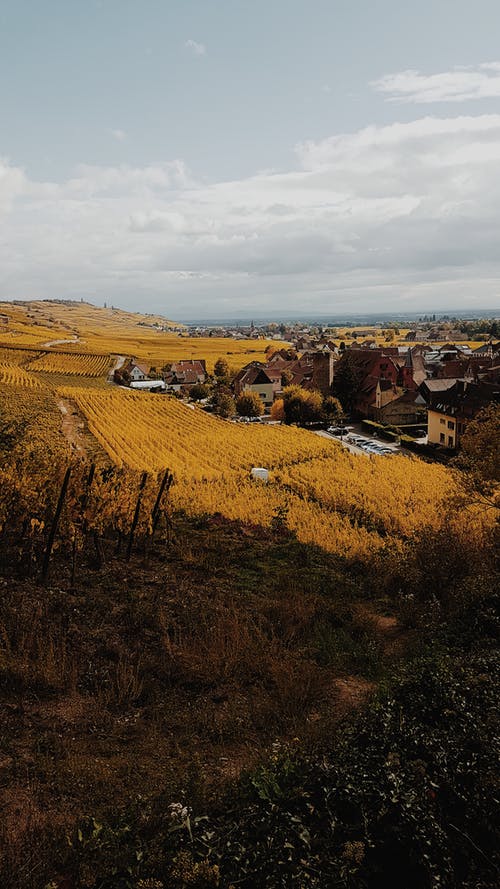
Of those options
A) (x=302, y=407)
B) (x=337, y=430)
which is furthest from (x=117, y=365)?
(x=337, y=430)

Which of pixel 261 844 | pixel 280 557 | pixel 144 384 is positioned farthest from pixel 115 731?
pixel 144 384

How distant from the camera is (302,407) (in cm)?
5772

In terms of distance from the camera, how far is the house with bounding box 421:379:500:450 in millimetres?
38750

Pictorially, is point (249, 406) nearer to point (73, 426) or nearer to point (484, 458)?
point (73, 426)

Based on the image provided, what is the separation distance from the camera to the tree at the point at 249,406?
62438 mm

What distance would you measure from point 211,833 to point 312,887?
123cm

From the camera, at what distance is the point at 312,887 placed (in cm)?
493

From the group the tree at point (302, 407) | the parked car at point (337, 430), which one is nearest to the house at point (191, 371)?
the tree at point (302, 407)

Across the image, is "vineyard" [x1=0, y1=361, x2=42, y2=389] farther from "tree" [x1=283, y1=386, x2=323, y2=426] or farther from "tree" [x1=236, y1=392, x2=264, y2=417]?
"tree" [x1=283, y1=386, x2=323, y2=426]

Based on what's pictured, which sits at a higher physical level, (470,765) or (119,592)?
(470,765)

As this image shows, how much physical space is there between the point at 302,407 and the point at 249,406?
7739 mm

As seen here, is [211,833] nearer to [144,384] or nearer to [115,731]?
[115,731]

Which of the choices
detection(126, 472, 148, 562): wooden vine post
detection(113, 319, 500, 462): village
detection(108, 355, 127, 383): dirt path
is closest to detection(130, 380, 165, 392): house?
detection(113, 319, 500, 462): village

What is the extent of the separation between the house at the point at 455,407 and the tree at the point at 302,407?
1516cm
